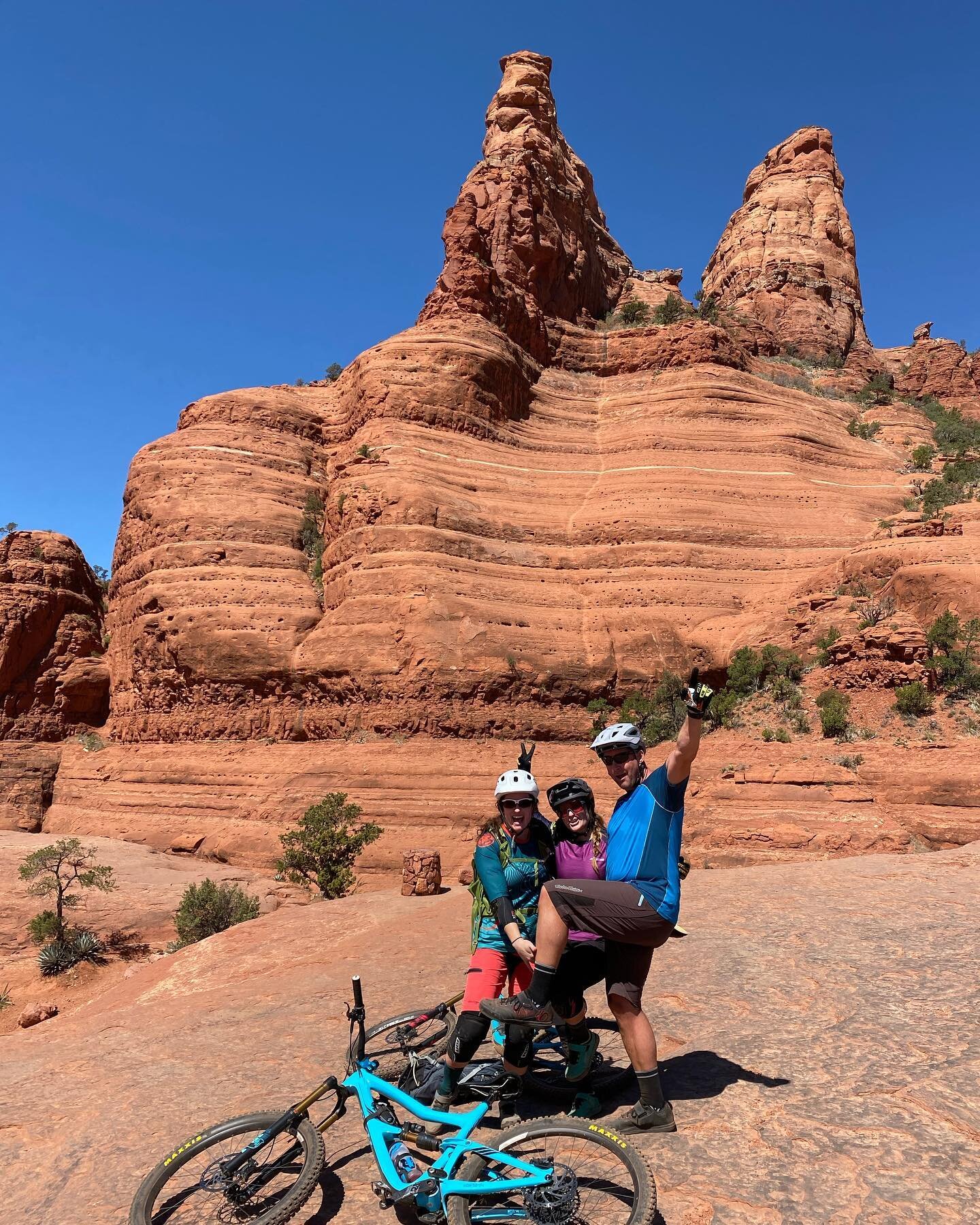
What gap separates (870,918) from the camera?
7.88 m

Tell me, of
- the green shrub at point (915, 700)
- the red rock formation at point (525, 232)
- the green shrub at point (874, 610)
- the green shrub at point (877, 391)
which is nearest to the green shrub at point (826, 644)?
the green shrub at point (874, 610)

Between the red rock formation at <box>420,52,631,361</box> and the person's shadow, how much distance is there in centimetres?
3752

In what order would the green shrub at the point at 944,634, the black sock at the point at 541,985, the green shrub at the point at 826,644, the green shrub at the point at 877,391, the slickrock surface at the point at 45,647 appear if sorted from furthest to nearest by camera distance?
the green shrub at the point at 877,391
the slickrock surface at the point at 45,647
the green shrub at the point at 826,644
the green shrub at the point at 944,634
the black sock at the point at 541,985

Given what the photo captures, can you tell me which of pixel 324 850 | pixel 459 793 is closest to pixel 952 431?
pixel 459 793

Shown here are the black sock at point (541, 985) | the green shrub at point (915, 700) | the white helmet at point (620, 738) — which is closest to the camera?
the black sock at point (541, 985)

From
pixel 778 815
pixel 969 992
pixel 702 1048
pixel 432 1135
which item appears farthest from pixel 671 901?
pixel 778 815

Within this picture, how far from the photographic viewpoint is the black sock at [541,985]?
3652 millimetres

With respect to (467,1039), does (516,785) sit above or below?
above

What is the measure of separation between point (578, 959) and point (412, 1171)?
4.79 feet

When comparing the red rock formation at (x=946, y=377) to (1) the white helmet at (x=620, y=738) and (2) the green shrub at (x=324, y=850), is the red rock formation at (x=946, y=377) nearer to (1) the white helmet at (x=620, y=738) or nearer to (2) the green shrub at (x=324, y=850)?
(2) the green shrub at (x=324, y=850)

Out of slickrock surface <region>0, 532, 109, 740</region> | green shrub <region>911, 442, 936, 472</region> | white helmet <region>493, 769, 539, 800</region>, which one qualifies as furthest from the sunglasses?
green shrub <region>911, 442, 936, 472</region>

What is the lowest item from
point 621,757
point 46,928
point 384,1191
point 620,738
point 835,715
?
point 46,928

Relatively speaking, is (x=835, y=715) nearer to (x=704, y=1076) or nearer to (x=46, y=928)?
(x=704, y=1076)

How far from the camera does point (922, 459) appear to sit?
39.9 metres
